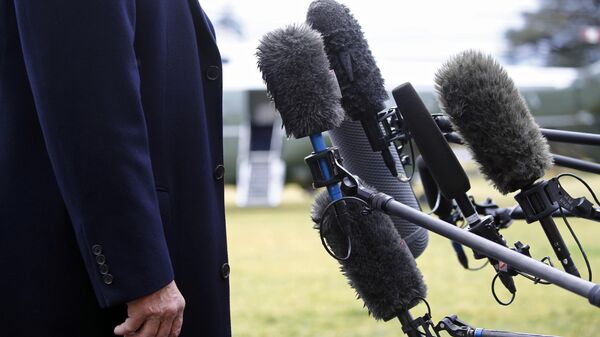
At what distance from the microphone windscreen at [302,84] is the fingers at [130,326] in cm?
64

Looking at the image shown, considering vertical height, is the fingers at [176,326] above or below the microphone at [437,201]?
above

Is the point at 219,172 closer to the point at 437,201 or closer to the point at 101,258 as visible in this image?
the point at 101,258

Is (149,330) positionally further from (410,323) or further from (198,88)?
(410,323)

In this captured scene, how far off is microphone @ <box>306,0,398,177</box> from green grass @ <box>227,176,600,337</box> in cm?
316

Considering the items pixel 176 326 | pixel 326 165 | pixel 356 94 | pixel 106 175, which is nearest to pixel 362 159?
pixel 356 94

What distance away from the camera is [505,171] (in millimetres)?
2102

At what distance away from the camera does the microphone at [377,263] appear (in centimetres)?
214

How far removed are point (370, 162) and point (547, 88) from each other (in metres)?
21.8

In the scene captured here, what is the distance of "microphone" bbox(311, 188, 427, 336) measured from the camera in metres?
2.14

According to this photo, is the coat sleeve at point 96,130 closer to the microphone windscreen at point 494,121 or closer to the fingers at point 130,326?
the fingers at point 130,326

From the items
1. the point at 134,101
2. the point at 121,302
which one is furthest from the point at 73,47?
the point at 121,302

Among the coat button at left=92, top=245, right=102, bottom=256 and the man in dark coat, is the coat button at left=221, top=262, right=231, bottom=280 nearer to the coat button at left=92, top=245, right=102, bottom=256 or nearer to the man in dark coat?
the man in dark coat

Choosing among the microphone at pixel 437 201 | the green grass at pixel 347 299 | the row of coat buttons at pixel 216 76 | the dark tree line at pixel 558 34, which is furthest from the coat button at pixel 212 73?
the dark tree line at pixel 558 34

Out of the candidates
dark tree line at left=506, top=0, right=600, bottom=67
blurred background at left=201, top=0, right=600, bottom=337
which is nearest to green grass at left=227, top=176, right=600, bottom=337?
→ blurred background at left=201, top=0, right=600, bottom=337
